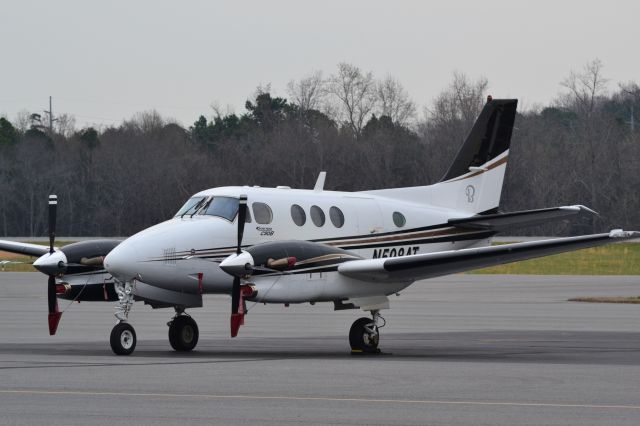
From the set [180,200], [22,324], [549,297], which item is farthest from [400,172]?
[22,324]

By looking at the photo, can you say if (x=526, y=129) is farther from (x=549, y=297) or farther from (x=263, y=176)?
(x=549, y=297)

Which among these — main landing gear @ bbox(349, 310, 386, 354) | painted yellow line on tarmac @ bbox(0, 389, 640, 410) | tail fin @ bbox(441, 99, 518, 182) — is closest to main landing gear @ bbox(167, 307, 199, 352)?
main landing gear @ bbox(349, 310, 386, 354)

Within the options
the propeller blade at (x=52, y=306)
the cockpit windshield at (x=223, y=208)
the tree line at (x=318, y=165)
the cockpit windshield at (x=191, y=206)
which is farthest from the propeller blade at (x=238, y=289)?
the tree line at (x=318, y=165)

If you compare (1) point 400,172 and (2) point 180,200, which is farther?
(1) point 400,172

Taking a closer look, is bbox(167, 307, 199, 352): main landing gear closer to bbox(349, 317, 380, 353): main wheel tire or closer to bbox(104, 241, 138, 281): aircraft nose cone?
bbox(104, 241, 138, 281): aircraft nose cone

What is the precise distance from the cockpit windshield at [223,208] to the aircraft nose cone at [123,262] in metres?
1.78

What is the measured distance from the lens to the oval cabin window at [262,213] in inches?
792

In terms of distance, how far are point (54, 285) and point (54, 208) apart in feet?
5.41

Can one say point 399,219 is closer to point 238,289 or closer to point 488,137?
point 488,137

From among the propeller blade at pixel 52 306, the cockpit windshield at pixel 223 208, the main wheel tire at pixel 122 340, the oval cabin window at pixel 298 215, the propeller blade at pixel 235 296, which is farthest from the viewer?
the oval cabin window at pixel 298 215

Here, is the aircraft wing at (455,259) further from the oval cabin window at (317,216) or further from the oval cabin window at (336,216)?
the oval cabin window at (336,216)

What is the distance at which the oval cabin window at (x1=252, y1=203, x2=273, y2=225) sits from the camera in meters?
20.1

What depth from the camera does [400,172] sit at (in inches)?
3332

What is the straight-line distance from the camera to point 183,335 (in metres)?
19.9
